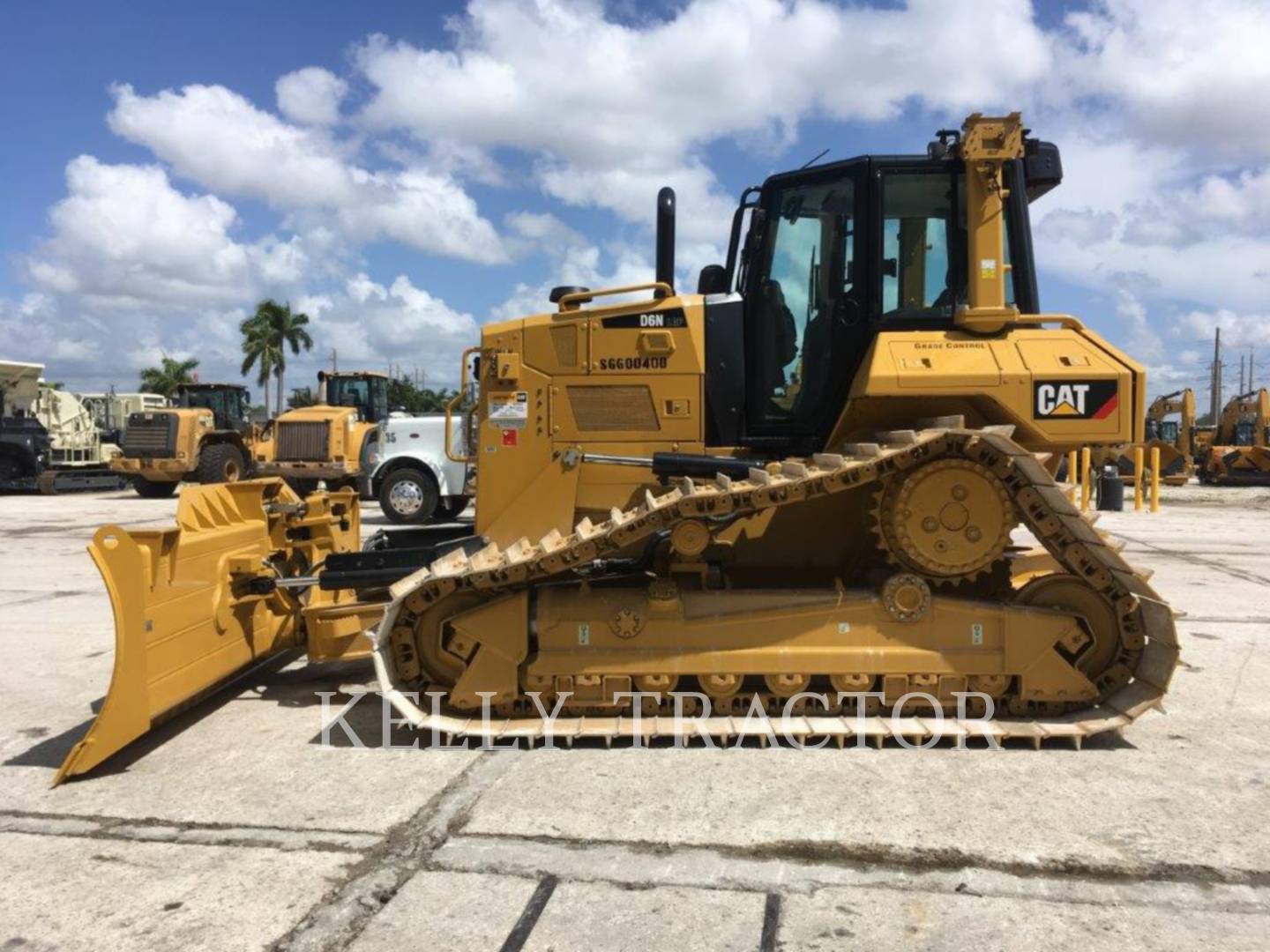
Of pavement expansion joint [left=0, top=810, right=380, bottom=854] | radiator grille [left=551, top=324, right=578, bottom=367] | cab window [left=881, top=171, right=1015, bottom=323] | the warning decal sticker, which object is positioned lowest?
pavement expansion joint [left=0, top=810, right=380, bottom=854]

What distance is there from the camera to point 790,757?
438cm

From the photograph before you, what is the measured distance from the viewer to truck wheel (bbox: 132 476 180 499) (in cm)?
2188

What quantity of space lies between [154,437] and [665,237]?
1889cm

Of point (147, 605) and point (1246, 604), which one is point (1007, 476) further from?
point (1246, 604)

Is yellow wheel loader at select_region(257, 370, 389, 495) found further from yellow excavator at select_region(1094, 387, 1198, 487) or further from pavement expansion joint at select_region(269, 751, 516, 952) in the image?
yellow excavator at select_region(1094, 387, 1198, 487)

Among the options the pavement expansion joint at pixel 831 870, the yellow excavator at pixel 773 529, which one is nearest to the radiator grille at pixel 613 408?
the yellow excavator at pixel 773 529

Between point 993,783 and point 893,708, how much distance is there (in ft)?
2.19

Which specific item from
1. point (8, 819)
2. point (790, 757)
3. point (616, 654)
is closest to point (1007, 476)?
point (790, 757)

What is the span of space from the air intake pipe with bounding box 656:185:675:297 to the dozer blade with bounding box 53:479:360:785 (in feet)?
9.25

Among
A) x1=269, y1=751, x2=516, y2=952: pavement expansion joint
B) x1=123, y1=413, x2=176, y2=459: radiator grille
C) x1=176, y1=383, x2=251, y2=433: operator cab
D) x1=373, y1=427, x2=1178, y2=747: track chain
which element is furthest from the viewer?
x1=176, y1=383, x2=251, y2=433: operator cab

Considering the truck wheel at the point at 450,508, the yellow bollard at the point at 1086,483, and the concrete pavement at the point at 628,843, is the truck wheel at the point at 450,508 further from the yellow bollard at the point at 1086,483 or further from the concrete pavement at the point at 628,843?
the yellow bollard at the point at 1086,483

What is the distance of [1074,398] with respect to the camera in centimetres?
485

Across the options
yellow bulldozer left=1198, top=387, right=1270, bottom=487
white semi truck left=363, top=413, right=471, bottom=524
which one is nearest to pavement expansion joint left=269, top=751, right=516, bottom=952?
white semi truck left=363, top=413, right=471, bottom=524

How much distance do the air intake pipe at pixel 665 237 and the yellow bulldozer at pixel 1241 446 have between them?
30.4m
